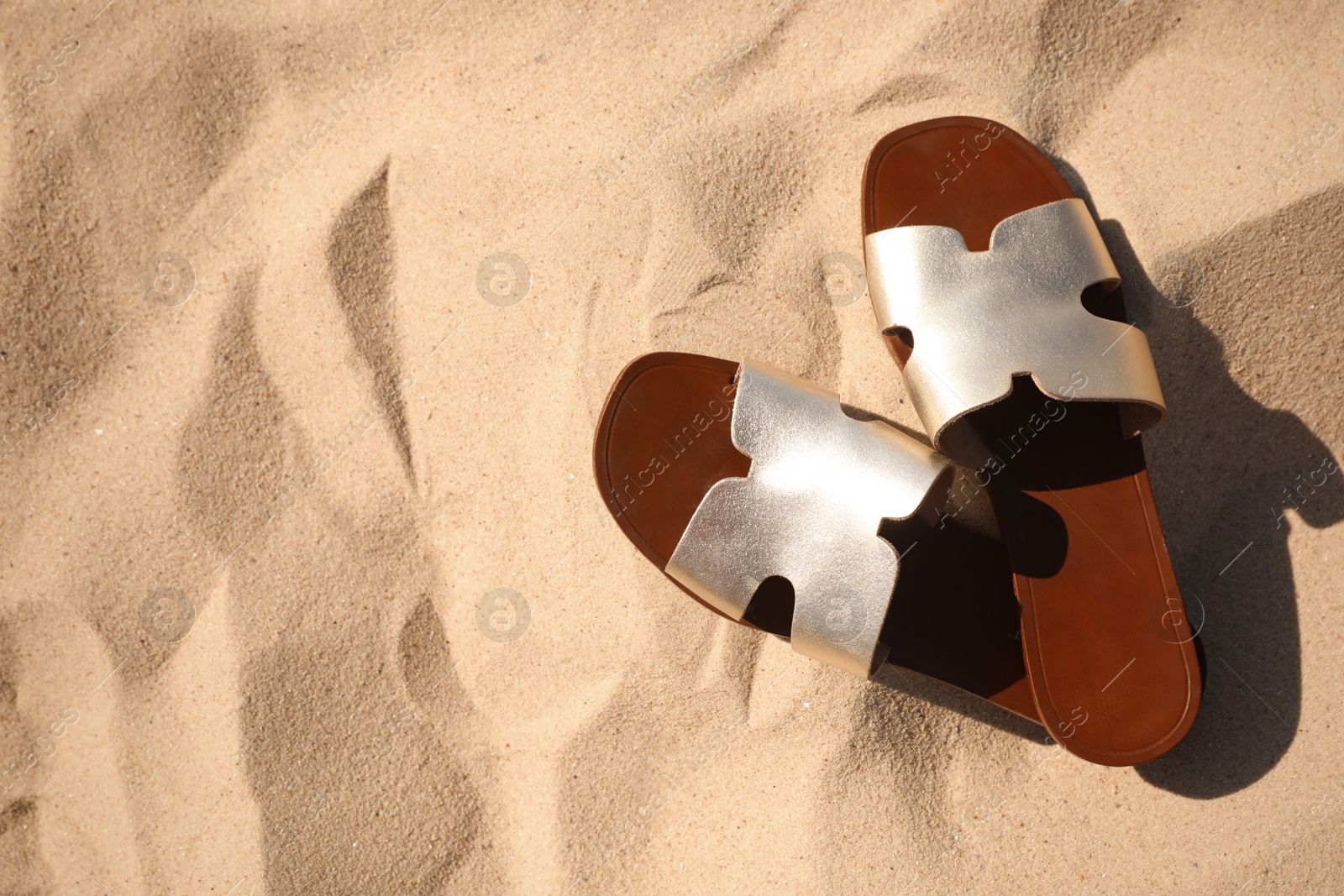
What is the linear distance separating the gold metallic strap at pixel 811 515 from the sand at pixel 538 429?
221mm

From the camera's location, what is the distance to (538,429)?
5.94 ft

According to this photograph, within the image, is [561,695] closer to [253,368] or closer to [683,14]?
[253,368]

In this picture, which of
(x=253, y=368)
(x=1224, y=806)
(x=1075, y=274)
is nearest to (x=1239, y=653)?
(x=1224, y=806)

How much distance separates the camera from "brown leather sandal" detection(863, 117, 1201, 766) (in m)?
1.56

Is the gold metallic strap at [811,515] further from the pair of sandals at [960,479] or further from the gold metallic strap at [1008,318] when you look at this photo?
the gold metallic strap at [1008,318]

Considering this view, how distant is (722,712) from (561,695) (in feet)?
1.18

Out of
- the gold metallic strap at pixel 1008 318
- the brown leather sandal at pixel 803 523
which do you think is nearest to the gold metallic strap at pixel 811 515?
the brown leather sandal at pixel 803 523

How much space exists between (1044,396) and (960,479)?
0.84 feet

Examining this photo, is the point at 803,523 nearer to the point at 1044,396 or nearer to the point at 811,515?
the point at 811,515

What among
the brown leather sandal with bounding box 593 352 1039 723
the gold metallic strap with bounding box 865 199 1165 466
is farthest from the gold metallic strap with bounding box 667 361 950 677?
the gold metallic strap with bounding box 865 199 1165 466

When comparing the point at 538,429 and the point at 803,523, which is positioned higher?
the point at 538,429

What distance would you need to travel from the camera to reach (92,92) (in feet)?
6.14

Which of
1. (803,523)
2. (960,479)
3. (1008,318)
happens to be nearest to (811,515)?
(803,523)

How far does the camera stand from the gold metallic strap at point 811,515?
1.53 meters
